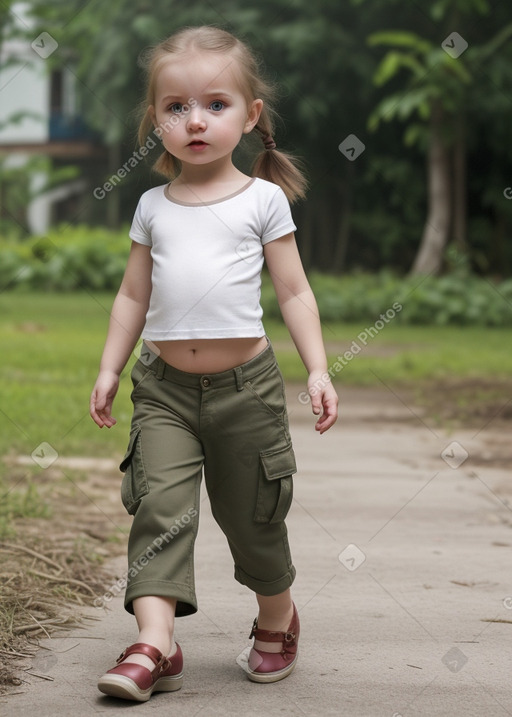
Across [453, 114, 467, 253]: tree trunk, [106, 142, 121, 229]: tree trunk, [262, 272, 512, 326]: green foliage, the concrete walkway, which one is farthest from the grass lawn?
[106, 142, 121, 229]: tree trunk

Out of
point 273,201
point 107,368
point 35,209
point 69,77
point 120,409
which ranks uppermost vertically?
point 273,201

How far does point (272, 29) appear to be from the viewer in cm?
1917

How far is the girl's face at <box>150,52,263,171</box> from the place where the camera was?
249 centimetres

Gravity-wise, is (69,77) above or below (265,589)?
below

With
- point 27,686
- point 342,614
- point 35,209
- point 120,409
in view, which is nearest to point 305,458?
point 120,409

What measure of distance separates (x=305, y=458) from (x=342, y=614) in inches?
94.2

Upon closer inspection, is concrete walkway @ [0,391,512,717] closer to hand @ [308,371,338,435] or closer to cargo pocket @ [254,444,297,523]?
cargo pocket @ [254,444,297,523]

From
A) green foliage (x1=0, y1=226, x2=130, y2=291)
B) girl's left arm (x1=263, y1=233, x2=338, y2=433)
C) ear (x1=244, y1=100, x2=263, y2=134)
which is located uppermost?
ear (x1=244, y1=100, x2=263, y2=134)

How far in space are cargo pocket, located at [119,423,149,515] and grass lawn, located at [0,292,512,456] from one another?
8.92ft

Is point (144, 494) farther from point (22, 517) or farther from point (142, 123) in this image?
point (22, 517)

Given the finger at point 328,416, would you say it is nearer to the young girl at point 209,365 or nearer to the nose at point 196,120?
the young girl at point 209,365

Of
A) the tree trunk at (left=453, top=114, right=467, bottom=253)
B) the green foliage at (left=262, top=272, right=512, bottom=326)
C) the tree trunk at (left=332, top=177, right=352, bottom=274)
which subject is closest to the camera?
the green foliage at (left=262, top=272, right=512, bottom=326)

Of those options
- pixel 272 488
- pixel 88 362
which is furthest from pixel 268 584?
pixel 88 362

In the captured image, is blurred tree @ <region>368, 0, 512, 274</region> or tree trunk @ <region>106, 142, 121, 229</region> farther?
tree trunk @ <region>106, 142, 121, 229</region>
